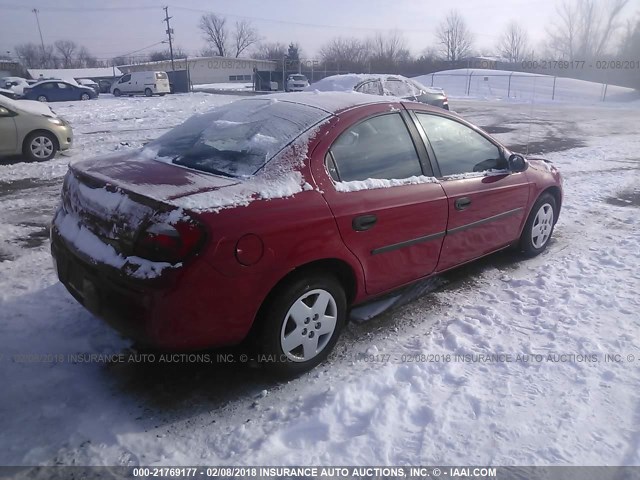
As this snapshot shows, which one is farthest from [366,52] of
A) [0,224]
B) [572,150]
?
[0,224]

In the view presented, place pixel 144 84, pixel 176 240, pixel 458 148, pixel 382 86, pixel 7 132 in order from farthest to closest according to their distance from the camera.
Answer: pixel 144 84 < pixel 382 86 < pixel 7 132 < pixel 458 148 < pixel 176 240

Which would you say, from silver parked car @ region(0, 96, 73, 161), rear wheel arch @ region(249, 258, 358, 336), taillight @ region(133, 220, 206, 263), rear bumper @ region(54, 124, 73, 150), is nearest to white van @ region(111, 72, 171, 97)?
silver parked car @ region(0, 96, 73, 161)

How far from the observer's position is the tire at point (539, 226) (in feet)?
14.9

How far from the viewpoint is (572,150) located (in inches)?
441

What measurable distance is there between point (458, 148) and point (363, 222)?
136cm

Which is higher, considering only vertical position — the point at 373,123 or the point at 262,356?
the point at 373,123

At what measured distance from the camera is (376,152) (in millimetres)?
3195

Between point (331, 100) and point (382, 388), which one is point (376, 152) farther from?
point (382, 388)

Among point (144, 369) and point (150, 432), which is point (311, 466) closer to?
point (150, 432)

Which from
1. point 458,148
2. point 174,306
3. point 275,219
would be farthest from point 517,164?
point 174,306

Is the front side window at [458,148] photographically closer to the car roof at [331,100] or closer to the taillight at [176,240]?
the car roof at [331,100]

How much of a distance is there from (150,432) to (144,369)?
0.59 m

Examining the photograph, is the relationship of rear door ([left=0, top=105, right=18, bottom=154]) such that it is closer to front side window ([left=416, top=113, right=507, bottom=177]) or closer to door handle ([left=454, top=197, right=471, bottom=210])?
front side window ([left=416, top=113, right=507, bottom=177])

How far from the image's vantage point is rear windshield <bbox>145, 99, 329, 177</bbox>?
2.84 meters
